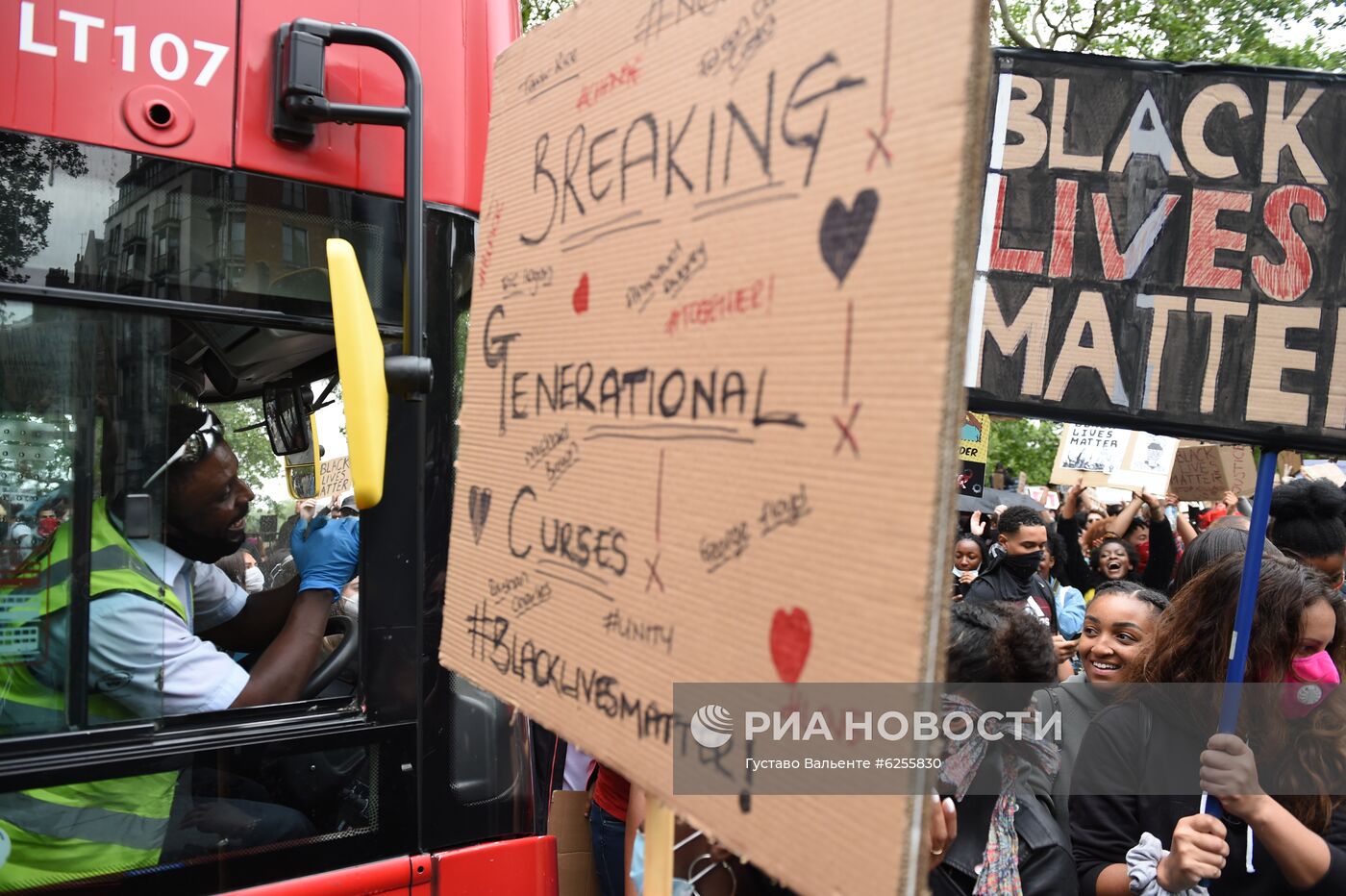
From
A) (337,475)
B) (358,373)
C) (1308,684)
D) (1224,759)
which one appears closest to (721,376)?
(358,373)

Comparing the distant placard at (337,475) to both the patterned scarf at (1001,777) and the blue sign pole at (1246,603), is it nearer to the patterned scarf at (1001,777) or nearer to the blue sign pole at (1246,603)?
the patterned scarf at (1001,777)

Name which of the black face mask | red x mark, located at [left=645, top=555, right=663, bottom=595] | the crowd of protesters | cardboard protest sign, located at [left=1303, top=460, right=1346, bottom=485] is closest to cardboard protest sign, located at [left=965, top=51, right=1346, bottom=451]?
the crowd of protesters

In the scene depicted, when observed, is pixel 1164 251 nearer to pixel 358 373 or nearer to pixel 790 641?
pixel 790 641

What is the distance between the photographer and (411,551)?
2.50 metres

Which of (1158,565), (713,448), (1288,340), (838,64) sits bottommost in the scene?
(1158,565)

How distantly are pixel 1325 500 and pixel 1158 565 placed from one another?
7.72 ft

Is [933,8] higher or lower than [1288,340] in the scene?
higher

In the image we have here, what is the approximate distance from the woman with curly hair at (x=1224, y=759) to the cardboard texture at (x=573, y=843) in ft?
4.29

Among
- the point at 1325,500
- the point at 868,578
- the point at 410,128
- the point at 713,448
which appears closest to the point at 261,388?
the point at 410,128

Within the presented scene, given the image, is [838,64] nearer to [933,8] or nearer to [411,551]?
[933,8]

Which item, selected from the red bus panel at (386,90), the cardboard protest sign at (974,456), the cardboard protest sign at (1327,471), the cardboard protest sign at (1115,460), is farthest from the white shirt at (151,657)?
the cardboard protest sign at (1327,471)

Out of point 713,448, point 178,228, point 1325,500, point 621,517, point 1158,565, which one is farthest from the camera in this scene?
point 1158,565

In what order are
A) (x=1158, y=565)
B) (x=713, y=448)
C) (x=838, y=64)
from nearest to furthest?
(x=838, y=64) → (x=713, y=448) → (x=1158, y=565)

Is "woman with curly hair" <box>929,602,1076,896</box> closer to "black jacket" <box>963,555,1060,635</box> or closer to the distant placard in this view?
the distant placard
